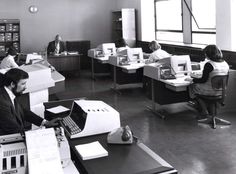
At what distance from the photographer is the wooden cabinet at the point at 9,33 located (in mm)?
9812

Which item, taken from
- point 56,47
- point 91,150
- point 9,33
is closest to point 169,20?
point 56,47

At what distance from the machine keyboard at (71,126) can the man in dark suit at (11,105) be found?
0.10 m

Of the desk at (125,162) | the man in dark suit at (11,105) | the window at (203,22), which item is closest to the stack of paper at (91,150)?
the desk at (125,162)

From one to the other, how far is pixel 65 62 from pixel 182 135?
5.62m

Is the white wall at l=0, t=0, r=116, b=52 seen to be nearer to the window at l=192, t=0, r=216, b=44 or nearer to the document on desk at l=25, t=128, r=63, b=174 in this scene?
the window at l=192, t=0, r=216, b=44

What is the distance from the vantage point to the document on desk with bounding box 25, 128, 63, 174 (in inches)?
57.6

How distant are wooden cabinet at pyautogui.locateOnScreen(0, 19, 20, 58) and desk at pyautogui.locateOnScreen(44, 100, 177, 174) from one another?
28.1ft

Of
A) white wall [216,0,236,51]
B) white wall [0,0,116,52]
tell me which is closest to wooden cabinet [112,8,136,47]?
white wall [0,0,116,52]

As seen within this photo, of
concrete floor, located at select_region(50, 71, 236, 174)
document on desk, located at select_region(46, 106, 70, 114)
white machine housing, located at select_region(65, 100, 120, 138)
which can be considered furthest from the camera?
concrete floor, located at select_region(50, 71, 236, 174)

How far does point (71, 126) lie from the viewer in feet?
7.62

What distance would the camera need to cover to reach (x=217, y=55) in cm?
460

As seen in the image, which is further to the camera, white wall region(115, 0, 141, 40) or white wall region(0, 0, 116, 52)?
white wall region(0, 0, 116, 52)

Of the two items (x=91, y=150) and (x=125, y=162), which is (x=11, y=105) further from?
(x=125, y=162)

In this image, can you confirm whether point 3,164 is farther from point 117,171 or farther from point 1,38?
point 1,38
